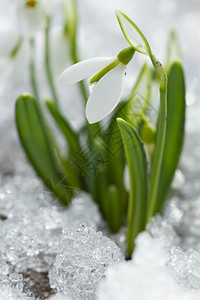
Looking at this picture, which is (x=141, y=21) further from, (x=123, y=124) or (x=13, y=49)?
(x=123, y=124)

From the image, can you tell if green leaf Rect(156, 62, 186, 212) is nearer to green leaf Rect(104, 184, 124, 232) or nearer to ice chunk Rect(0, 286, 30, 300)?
green leaf Rect(104, 184, 124, 232)

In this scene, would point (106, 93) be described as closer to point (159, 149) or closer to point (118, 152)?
point (159, 149)

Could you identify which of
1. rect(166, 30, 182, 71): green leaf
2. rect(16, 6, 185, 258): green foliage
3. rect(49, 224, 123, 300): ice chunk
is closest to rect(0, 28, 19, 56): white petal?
rect(16, 6, 185, 258): green foliage

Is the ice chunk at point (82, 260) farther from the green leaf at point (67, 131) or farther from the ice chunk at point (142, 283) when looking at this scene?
the green leaf at point (67, 131)

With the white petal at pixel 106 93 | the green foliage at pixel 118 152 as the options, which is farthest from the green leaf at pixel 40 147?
the white petal at pixel 106 93

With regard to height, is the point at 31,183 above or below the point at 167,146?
below

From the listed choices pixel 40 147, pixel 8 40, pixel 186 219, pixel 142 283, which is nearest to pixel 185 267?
pixel 142 283

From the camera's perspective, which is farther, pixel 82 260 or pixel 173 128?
pixel 173 128

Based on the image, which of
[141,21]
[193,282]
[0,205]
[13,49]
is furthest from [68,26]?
[141,21]
